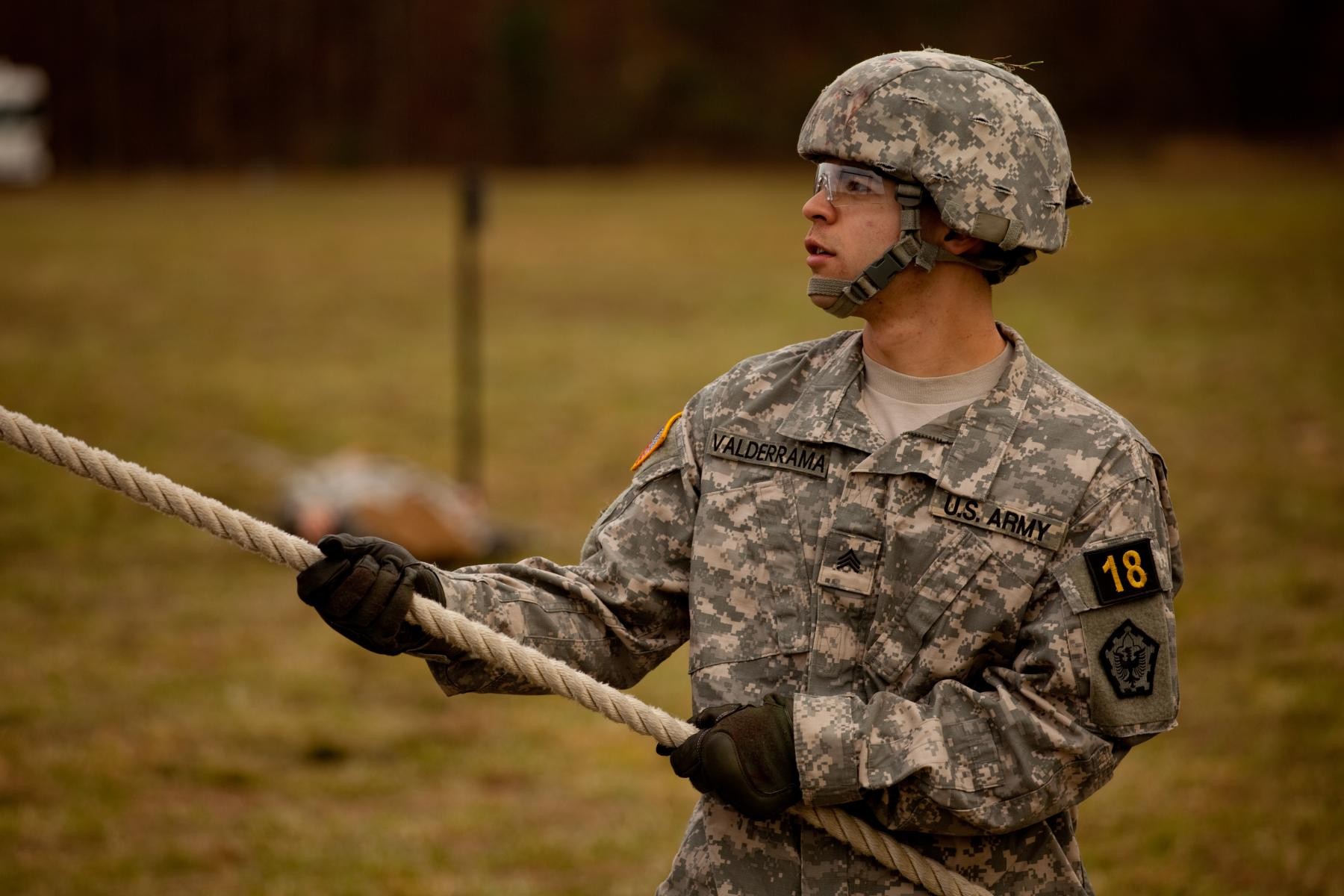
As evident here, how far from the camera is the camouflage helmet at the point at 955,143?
7.23 ft

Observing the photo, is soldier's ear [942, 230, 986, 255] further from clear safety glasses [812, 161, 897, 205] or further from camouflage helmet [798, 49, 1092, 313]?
clear safety glasses [812, 161, 897, 205]

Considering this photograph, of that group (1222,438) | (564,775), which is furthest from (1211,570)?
(564,775)

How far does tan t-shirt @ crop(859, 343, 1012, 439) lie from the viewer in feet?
7.48

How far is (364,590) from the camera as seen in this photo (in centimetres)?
221

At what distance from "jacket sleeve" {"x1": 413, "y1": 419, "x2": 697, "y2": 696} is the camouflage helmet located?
0.48 m

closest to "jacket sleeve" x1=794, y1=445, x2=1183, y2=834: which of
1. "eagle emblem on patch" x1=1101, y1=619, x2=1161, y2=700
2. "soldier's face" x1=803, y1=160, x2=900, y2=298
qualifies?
"eagle emblem on patch" x1=1101, y1=619, x2=1161, y2=700

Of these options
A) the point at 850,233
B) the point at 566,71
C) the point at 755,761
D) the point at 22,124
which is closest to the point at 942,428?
the point at 850,233

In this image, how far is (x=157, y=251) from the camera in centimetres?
2409

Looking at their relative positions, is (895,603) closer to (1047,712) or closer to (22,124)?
(1047,712)

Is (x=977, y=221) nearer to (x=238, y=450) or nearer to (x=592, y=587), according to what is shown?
(x=592, y=587)

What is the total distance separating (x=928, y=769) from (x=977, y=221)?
86cm

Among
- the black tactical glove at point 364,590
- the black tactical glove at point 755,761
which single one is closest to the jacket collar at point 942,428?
the black tactical glove at point 755,761

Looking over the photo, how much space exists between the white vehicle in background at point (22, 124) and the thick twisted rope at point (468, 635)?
4140cm

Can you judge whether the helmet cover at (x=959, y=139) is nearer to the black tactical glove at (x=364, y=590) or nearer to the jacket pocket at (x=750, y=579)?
the jacket pocket at (x=750, y=579)
